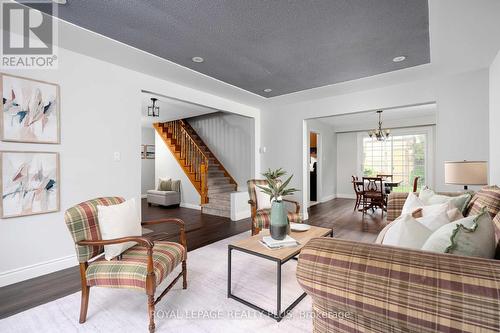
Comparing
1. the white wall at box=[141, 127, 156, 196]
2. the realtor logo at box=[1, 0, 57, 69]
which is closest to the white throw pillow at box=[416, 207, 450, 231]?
the realtor logo at box=[1, 0, 57, 69]

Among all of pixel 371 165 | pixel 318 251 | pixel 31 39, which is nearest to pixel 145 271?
pixel 318 251

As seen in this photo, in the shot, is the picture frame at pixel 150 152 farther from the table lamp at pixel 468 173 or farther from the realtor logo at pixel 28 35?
the table lamp at pixel 468 173

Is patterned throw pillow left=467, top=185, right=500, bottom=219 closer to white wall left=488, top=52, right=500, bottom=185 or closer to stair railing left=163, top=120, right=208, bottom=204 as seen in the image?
white wall left=488, top=52, right=500, bottom=185

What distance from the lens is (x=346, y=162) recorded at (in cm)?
856

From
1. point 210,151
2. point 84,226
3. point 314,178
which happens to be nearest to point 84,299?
point 84,226

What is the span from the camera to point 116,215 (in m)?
1.97

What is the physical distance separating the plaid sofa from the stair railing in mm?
5295

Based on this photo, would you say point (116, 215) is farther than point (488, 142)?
No

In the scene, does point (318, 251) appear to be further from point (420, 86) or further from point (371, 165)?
point (371, 165)

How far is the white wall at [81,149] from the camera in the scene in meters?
2.54

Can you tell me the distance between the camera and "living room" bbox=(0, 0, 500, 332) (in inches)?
36.4

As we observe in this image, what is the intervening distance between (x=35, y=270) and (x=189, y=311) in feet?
6.17

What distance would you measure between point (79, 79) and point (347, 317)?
3.49 meters

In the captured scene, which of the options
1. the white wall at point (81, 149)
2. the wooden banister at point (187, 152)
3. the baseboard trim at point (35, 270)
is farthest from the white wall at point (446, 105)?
the baseboard trim at point (35, 270)
